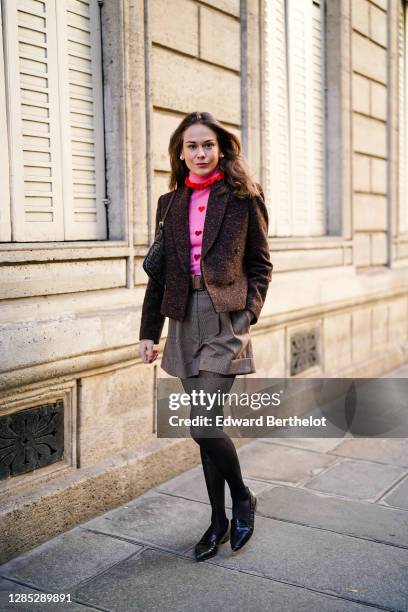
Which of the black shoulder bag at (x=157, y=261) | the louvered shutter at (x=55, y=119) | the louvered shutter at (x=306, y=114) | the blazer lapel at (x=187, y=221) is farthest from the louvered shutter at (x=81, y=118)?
the louvered shutter at (x=306, y=114)

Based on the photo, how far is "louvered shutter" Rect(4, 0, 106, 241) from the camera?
390 cm

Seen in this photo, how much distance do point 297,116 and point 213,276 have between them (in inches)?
151

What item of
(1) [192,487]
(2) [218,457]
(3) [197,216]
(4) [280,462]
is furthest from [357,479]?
(3) [197,216]

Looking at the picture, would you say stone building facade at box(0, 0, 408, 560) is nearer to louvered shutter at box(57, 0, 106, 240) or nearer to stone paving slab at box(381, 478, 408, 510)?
louvered shutter at box(57, 0, 106, 240)

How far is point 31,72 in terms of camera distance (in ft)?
13.0

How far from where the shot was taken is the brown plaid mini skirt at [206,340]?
336cm

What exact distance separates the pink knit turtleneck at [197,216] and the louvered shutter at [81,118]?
108 cm

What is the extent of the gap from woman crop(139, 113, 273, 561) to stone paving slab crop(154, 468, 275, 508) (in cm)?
82

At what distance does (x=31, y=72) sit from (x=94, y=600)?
2.74 m

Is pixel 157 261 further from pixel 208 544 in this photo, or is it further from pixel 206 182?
pixel 208 544

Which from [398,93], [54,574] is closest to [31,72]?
[54,574]

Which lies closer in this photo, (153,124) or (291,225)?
(153,124)

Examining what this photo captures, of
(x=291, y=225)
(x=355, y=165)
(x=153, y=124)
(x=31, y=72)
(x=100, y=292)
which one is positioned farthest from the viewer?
(x=355, y=165)

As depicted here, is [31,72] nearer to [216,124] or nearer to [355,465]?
[216,124]
